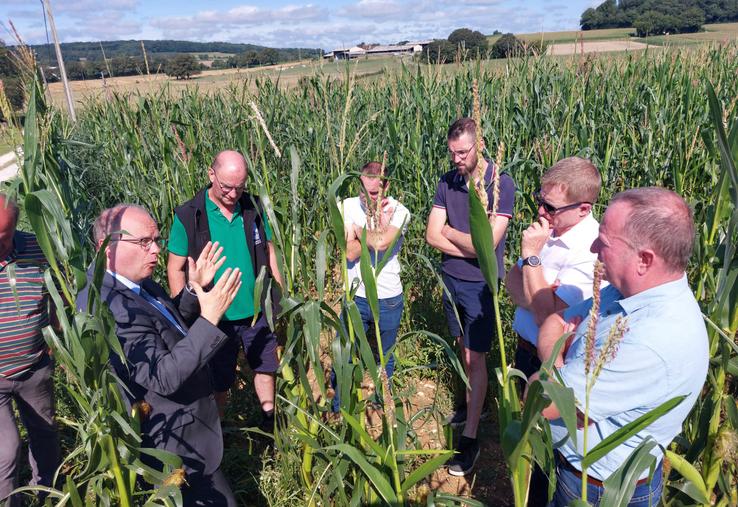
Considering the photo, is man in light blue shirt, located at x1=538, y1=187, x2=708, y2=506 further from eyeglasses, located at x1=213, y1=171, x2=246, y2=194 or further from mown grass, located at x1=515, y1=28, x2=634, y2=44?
mown grass, located at x1=515, y1=28, x2=634, y2=44

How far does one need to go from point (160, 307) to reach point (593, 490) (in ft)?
5.97

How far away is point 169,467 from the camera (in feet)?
6.16

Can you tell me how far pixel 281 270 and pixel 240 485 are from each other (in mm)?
1443

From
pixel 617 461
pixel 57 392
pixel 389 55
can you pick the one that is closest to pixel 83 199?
pixel 57 392

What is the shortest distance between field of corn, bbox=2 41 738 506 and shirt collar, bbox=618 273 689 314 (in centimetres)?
32

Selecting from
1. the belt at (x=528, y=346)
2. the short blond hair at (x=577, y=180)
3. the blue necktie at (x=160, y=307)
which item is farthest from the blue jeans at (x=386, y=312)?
the short blond hair at (x=577, y=180)

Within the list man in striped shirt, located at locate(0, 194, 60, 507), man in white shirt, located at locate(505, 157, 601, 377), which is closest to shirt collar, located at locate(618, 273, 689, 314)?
man in white shirt, located at locate(505, 157, 601, 377)

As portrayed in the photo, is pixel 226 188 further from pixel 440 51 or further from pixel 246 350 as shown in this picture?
pixel 440 51

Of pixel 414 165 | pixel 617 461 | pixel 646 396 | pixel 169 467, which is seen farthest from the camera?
pixel 414 165

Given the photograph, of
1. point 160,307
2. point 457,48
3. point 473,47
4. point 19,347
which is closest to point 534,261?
point 160,307

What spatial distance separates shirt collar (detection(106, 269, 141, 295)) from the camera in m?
1.97

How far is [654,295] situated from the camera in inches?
55.1

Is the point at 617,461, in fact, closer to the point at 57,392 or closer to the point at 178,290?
the point at 178,290

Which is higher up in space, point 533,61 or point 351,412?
point 533,61
